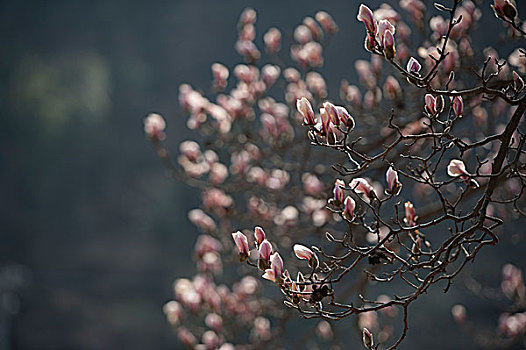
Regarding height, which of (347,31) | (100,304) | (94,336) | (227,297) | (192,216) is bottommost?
(227,297)

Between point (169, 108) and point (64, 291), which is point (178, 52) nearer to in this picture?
point (169, 108)

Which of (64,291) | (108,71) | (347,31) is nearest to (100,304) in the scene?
(64,291)

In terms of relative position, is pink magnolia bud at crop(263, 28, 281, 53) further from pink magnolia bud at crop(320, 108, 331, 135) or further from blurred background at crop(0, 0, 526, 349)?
blurred background at crop(0, 0, 526, 349)

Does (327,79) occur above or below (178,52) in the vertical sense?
below

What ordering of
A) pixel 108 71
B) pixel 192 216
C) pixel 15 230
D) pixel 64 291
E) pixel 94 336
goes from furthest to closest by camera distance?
pixel 108 71, pixel 15 230, pixel 64 291, pixel 94 336, pixel 192 216

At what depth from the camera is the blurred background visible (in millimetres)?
6355

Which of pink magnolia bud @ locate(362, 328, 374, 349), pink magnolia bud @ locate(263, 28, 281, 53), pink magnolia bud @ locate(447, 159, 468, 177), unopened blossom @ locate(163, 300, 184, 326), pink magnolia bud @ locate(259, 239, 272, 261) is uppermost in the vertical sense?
pink magnolia bud @ locate(263, 28, 281, 53)

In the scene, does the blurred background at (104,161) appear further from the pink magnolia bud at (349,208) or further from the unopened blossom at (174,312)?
the pink magnolia bud at (349,208)

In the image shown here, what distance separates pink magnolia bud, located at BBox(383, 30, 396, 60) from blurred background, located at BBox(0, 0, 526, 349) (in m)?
5.45

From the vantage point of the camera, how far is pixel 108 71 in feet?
25.6

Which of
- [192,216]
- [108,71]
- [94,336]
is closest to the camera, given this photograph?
[192,216]

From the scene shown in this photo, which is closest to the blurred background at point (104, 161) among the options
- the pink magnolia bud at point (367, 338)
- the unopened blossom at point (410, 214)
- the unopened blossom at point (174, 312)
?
the unopened blossom at point (174, 312)

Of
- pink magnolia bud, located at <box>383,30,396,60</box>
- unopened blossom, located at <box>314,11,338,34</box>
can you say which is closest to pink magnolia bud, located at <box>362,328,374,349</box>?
pink magnolia bud, located at <box>383,30,396,60</box>

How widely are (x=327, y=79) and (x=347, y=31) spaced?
651mm
